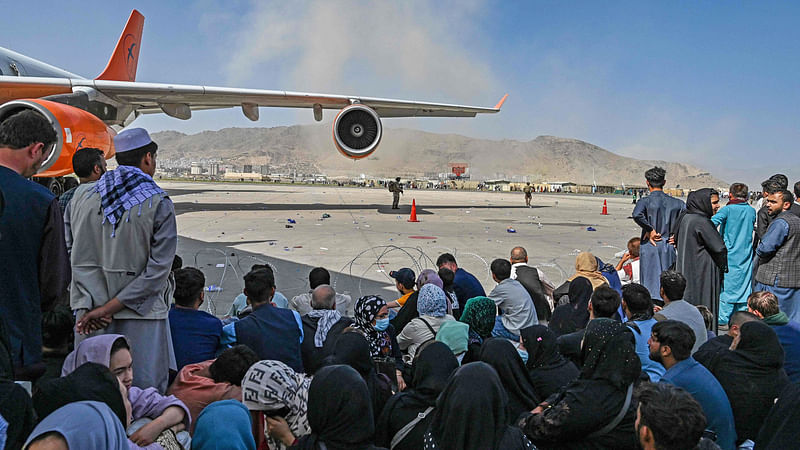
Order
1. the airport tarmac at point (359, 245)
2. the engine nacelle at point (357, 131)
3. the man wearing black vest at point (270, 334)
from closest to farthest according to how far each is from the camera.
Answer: the man wearing black vest at point (270, 334), the airport tarmac at point (359, 245), the engine nacelle at point (357, 131)

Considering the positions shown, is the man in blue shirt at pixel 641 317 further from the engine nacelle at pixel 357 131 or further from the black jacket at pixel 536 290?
the engine nacelle at pixel 357 131

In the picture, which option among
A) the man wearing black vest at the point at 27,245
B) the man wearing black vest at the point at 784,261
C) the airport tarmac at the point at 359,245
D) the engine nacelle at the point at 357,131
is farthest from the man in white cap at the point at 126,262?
the engine nacelle at the point at 357,131

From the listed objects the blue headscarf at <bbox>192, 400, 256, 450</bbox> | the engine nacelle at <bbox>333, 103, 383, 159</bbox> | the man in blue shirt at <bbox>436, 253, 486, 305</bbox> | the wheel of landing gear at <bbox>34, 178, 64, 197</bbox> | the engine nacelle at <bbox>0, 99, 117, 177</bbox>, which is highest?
the engine nacelle at <bbox>333, 103, 383, 159</bbox>

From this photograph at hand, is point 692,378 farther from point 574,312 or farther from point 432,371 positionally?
point 574,312

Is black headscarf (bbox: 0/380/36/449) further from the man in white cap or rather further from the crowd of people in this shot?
the man in white cap

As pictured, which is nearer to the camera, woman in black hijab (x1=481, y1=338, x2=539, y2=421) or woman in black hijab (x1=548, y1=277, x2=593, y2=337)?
woman in black hijab (x1=481, y1=338, x2=539, y2=421)

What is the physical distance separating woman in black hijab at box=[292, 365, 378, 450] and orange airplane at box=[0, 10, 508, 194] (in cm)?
793

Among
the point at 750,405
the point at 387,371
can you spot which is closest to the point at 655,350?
the point at 750,405

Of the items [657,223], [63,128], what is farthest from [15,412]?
[63,128]

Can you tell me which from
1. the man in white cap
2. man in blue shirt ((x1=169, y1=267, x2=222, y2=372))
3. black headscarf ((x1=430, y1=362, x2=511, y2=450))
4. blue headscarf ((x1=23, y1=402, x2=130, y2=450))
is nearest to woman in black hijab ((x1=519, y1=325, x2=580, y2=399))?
black headscarf ((x1=430, y1=362, x2=511, y2=450))

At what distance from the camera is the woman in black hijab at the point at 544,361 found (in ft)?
9.55

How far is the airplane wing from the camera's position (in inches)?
406

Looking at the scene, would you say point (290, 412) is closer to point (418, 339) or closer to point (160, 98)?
point (418, 339)

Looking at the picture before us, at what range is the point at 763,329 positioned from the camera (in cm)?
272
